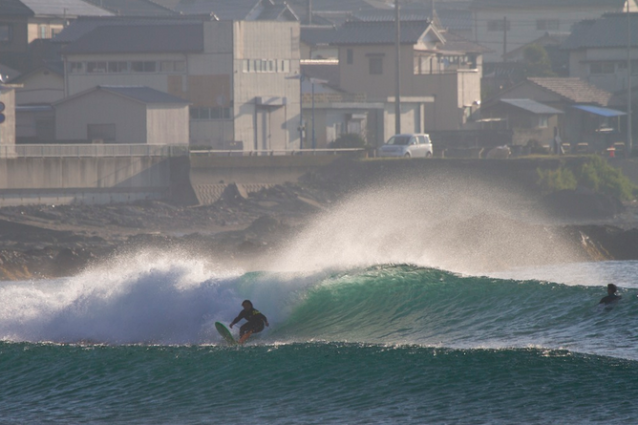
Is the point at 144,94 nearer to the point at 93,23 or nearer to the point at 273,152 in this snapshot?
the point at 273,152

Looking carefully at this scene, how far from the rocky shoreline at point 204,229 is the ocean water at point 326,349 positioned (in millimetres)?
9732

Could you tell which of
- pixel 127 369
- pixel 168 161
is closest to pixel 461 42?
pixel 168 161

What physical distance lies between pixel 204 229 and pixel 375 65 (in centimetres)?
2346

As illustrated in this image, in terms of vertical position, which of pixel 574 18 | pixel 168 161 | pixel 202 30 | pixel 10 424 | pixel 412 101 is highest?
pixel 574 18

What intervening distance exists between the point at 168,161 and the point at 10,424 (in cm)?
3221

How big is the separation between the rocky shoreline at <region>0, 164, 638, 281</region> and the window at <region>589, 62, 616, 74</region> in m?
21.1

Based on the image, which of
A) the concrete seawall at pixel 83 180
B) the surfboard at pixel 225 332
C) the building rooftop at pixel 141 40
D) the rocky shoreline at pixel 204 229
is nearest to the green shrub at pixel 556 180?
the rocky shoreline at pixel 204 229

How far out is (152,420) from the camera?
12.8 metres

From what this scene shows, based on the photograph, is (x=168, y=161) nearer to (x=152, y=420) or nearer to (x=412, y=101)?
(x=412, y=101)

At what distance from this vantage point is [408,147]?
164ft

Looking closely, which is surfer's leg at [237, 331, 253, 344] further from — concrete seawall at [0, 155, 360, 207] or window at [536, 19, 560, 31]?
window at [536, 19, 560, 31]

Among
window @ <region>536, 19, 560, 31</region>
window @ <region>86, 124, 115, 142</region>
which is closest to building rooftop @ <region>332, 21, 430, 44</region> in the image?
window @ <region>86, 124, 115, 142</region>

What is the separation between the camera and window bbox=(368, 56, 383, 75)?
6075 cm

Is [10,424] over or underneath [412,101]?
underneath
